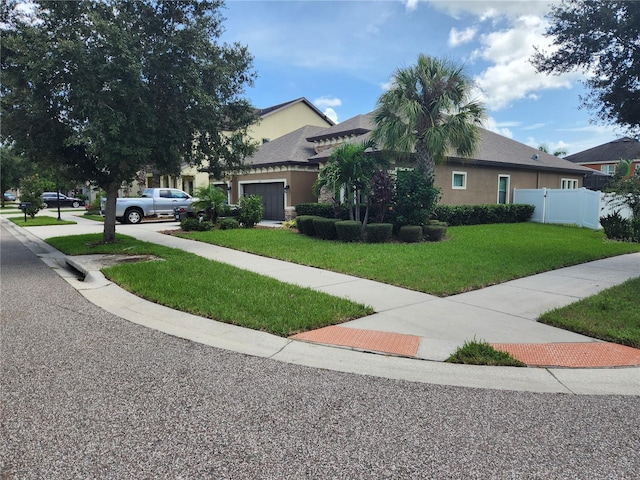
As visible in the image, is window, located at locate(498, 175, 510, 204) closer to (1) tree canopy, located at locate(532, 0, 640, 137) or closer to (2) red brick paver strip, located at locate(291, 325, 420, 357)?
(1) tree canopy, located at locate(532, 0, 640, 137)

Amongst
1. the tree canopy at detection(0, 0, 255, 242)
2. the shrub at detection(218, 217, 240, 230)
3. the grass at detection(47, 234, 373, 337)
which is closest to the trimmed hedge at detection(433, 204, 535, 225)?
the shrub at detection(218, 217, 240, 230)

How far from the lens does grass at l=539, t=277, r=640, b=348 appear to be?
502 centimetres

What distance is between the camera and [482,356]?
436 centimetres

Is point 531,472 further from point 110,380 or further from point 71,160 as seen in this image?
point 71,160

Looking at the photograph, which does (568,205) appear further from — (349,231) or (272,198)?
(272,198)

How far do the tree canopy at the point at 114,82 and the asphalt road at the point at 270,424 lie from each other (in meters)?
7.09

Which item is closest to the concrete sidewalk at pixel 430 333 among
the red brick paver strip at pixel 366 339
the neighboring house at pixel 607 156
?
the red brick paver strip at pixel 366 339

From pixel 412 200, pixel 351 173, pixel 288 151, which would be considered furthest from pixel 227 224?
pixel 412 200

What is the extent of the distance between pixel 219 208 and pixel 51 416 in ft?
49.3

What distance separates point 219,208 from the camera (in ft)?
58.4

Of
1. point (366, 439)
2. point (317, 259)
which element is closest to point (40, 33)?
point (317, 259)

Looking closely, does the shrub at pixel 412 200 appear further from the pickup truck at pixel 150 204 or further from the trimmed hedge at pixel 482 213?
the pickup truck at pixel 150 204

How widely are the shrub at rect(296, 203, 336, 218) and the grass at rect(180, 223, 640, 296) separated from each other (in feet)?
9.21

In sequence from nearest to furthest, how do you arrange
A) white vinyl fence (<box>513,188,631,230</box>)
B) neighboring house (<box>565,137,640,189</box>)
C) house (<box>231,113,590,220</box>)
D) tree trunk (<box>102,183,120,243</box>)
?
tree trunk (<box>102,183,120,243</box>), white vinyl fence (<box>513,188,631,230</box>), house (<box>231,113,590,220</box>), neighboring house (<box>565,137,640,189</box>)
